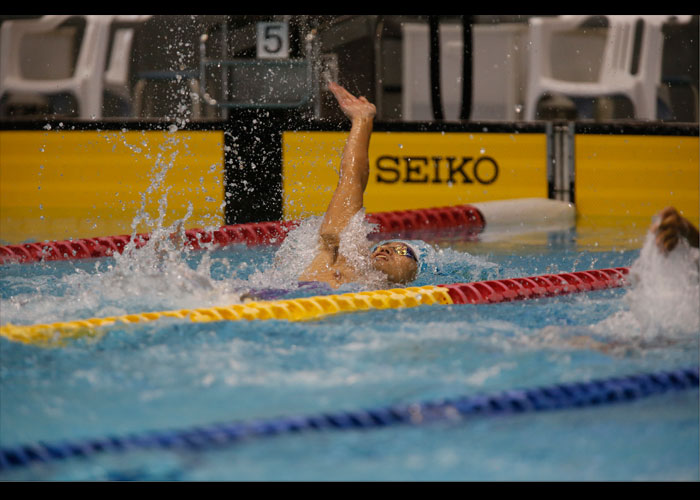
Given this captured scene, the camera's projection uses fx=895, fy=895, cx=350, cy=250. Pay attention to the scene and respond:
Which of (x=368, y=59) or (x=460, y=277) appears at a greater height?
(x=368, y=59)

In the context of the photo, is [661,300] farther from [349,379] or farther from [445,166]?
[445,166]

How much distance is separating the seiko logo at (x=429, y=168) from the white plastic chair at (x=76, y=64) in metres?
2.25

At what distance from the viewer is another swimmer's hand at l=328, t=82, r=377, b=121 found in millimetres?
4141

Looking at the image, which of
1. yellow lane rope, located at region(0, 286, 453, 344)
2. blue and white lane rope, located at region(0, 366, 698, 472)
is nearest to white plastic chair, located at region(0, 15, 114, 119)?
yellow lane rope, located at region(0, 286, 453, 344)

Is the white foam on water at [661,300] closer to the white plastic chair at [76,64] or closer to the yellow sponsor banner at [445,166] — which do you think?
the yellow sponsor banner at [445,166]

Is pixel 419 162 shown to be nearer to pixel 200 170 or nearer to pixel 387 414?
pixel 200 170

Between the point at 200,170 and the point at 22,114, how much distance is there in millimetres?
1601

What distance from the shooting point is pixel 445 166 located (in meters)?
6.44

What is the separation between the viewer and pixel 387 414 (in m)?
2.29

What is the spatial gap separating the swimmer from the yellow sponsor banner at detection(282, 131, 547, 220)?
2.12 meters

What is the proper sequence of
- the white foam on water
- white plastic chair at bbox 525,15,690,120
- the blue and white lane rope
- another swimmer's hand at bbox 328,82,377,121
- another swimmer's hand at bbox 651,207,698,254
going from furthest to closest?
white plastic chair at bbox 525,15,690,120
another swimmer's hand at bbox 328,82,377,121
the white foam on water
another swimmer's hand at bbox 651,207,698,254
the blue and white lane rope

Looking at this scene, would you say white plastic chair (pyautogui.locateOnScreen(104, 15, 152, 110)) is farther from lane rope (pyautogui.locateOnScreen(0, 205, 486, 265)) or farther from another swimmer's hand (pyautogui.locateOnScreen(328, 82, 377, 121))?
another swimmer's hand (pyautogui.locateOnScreen(328, 82, 377, 121))
